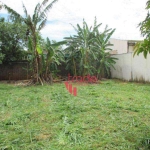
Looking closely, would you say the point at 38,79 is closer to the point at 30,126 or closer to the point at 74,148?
the point at 30,126

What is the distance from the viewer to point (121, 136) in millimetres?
2338

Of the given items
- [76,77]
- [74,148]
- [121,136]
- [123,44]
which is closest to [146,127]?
[121,136]

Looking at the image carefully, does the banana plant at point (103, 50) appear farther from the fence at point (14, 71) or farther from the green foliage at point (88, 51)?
the fence at point (14, 71)

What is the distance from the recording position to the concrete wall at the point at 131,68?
28.5ft

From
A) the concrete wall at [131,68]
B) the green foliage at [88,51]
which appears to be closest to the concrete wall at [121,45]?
the concrete wall at [131,68]

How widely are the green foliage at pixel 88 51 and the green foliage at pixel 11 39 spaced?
8.73 ft

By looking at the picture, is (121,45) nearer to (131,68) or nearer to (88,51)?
(131,68)

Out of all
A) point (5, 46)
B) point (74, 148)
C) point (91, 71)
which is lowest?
point (74, 148)

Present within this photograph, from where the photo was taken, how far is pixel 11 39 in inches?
400

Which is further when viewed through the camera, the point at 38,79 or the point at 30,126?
the point at 38,79

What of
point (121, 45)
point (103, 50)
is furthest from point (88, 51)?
point (121, 45)

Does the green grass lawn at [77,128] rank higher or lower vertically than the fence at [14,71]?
lower

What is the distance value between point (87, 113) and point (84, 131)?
0.92 m

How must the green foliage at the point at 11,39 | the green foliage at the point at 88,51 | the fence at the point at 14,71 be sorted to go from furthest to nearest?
1. the fence at the point at 14,71
2. the green foliage at the point at 88,51
3. the green foliage at the point at 11,39
